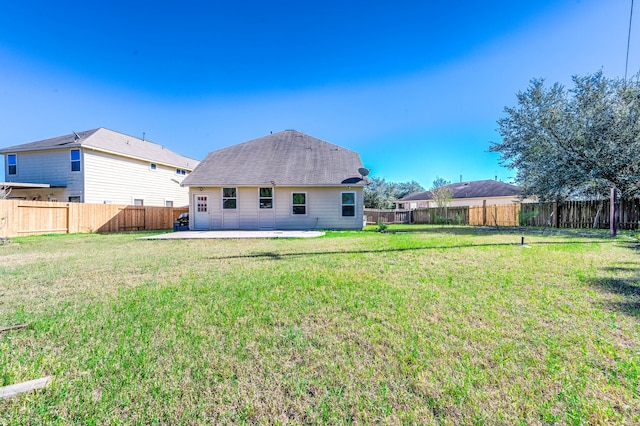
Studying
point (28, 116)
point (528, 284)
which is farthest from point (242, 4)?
point (28, 116)

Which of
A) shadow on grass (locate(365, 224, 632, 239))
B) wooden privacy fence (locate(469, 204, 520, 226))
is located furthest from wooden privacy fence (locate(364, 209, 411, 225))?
shadow on grass (locate(365, 224, 632, 239))

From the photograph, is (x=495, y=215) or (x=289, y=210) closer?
(x=289, y=210)

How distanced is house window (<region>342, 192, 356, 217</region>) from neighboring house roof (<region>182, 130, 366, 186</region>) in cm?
106

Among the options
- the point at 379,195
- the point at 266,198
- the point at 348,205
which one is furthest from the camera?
the point at 379,195

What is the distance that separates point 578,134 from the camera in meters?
12.6

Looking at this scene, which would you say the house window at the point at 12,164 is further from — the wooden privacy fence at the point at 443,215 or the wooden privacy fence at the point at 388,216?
the wooden privacy fence at the point at 443,215

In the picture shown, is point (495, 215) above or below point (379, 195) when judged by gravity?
below

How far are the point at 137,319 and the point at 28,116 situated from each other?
24.2 m

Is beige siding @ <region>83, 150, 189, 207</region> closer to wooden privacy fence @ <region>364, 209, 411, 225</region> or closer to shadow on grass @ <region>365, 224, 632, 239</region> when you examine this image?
shadow on grass @ <region>365, 224, 632, 239</region>

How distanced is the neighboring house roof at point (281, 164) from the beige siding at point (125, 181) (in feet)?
9.60

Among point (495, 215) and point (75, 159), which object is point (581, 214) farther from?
point (75, 159)

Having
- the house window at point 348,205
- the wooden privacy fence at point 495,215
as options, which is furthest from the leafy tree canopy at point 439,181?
the house window at point 348,205

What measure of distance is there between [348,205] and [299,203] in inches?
110

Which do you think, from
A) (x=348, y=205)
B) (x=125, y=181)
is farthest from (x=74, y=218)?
(x=348, y=205)
